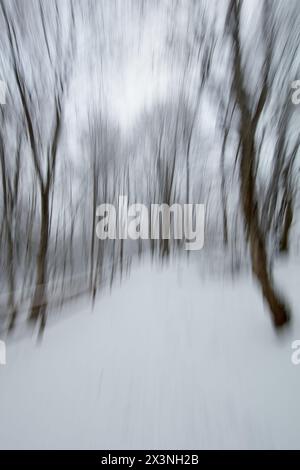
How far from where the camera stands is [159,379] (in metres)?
1.90

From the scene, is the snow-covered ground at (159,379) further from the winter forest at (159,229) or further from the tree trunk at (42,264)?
the tree trunk at (42,264)

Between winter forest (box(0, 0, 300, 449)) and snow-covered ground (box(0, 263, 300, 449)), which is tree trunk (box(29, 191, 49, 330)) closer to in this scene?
winter forest (box(0, 0, 300, 449))

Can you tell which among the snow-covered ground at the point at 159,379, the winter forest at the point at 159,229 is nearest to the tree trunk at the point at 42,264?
the winter forest at the point at 159,229

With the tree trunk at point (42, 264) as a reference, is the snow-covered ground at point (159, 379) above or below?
below

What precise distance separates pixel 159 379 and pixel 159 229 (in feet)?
4.95

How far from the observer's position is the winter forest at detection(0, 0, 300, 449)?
5.58 ft

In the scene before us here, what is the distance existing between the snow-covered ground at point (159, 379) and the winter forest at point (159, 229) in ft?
0.04

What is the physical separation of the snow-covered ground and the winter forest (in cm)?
1

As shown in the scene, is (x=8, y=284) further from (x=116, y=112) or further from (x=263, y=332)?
(x=263, y=332)

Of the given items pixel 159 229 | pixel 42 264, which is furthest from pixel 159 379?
pixel 42 264

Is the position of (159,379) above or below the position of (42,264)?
below

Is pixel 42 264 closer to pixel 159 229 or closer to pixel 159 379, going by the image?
pixel 159 229

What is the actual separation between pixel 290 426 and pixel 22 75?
3901mm

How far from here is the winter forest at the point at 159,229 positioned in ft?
5.58
